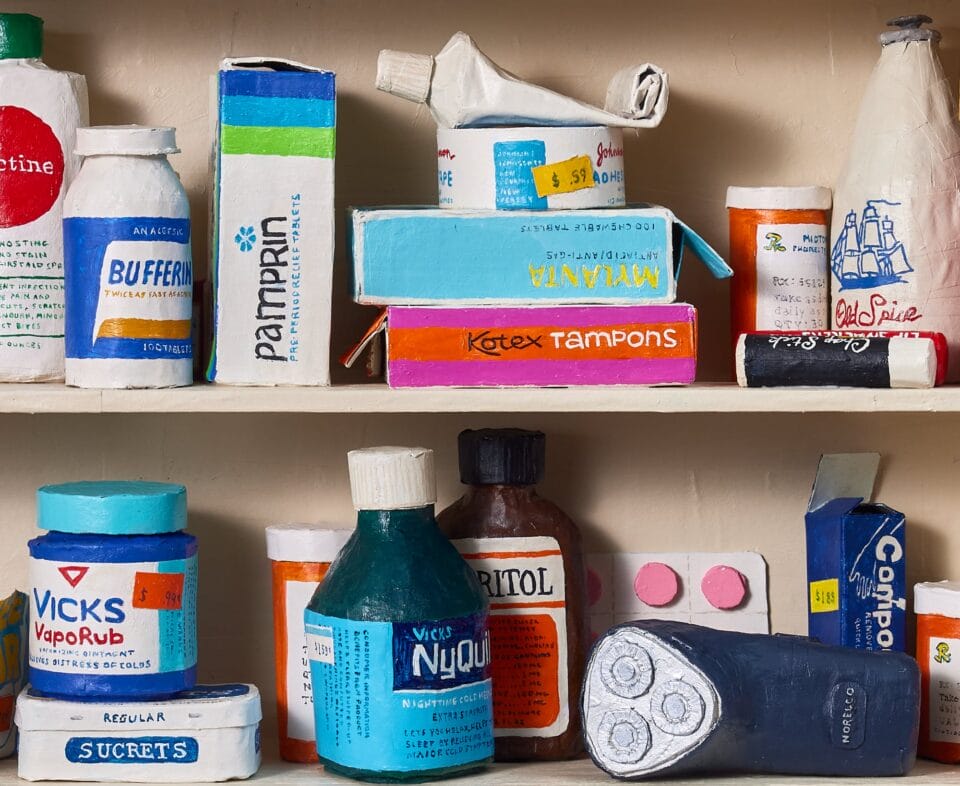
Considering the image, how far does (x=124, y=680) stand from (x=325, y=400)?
0.23 metres

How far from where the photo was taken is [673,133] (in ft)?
3.65

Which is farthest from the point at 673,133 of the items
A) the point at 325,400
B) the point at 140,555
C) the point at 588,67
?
the point at 140,555

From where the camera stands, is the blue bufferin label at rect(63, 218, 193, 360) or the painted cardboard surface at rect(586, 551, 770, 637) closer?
the blue bufferin label at rect(63, 218, 193, 360)

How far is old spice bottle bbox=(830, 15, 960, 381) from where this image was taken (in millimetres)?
997

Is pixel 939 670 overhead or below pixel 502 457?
below

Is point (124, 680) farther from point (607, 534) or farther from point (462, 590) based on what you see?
point (607, 534)

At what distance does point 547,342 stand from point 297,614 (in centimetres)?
27

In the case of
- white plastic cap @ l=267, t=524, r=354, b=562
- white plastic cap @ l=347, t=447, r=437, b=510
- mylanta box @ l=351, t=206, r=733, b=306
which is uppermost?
mylanta box @ l=351, t=206, r=733, b=306

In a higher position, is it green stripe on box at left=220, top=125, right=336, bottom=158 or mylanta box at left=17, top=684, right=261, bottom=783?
green stripe on box at left=220, top=125, right=336, bottom=158

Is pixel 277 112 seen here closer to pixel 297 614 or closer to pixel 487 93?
pixel 487 93

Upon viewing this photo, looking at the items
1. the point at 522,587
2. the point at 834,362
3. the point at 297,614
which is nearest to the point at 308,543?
the point at 297,614

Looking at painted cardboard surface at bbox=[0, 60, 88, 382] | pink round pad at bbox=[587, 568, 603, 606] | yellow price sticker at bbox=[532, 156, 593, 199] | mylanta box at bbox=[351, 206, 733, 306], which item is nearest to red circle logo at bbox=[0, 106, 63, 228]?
painted cardboard surface at bbox=[0, 60, 88, 382]

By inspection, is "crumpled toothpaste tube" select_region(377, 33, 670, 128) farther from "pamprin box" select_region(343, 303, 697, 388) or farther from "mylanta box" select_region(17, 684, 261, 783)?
"mylanta box" select_region(17, 684, 261, 783)

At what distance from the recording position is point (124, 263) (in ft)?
3.06
